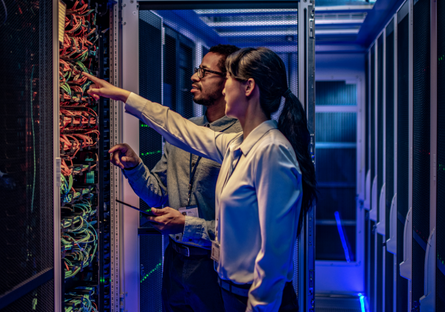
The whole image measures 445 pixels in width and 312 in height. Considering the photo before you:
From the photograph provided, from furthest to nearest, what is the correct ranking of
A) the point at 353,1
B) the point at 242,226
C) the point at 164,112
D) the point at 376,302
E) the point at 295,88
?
the point at 376,302, the point at 353,1, the point at 295,88, the point at 164,112, the point at 242,226

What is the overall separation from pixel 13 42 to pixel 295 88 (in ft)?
4.34

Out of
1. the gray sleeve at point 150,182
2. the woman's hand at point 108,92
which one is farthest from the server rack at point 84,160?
the woman's hand at point 108,92

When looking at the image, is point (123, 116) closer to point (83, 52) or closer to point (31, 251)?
point (83, 52)

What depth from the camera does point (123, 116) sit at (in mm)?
1979

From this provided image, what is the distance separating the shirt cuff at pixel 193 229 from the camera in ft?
4.92

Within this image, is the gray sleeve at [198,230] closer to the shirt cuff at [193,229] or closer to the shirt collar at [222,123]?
the shirt cuff at [193,229]

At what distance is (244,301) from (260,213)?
33cm

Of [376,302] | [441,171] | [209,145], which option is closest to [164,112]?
[209,145]

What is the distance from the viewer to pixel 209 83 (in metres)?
1.69

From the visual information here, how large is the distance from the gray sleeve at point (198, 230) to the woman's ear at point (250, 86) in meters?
0.60

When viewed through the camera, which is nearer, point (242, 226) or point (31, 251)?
point (242, 226)

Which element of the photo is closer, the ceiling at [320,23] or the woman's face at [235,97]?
the woman's face at [235,97]

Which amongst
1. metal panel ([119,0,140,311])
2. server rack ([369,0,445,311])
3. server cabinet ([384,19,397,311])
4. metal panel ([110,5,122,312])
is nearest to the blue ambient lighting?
server cabinet ([384,19,397,311])

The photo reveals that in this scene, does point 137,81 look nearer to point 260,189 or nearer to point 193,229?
point 193,229
